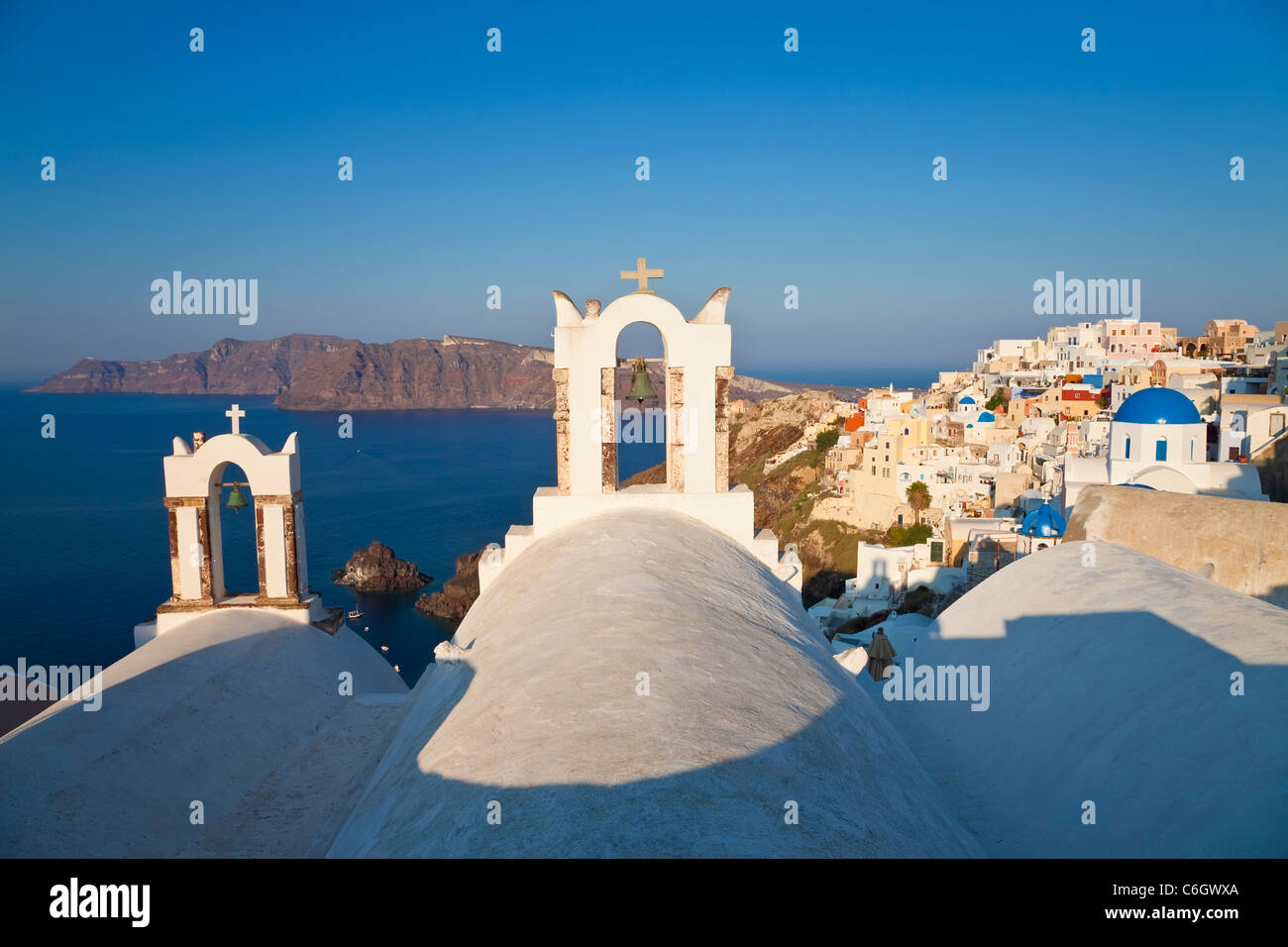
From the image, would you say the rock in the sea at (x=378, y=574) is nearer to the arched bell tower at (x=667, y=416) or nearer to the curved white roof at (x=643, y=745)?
the arched bell tower at (x=667, y=416)

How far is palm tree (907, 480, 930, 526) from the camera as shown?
47469mm

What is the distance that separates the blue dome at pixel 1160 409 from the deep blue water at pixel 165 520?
30118 millimetres

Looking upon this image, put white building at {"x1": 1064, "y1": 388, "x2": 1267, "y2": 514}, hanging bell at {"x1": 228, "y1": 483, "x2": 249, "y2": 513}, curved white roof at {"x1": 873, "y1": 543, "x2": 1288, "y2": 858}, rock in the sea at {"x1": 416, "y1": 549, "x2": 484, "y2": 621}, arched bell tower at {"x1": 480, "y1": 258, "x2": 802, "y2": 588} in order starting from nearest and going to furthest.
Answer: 1. curved white roof at {"x1": 873, "y1": 543, "x2": 1288, "y2": 858}
2. arched bell tower at {"x1": 480, "y1": 258, "x2": 802, "y2": 588}
3. hanging bell at {"x1": 228, "y1": 483, "x2": 249, "y2": 513}
4. white building at {"x1": 1064, "y1": 388, "x2": 1267, "y2": 514}
5. rock in the sea at {"x1": 416, "y1": 549, "x2": 484, "y2": 621}

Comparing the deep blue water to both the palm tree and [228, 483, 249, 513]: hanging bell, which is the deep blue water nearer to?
the palm tree

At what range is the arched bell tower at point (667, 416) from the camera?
8.35 meters

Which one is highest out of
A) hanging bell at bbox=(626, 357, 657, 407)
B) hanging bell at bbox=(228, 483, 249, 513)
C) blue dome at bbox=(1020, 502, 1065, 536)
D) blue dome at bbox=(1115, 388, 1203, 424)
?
hanging bell at bbox=(626, 357, 657, 407)

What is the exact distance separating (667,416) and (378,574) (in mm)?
45843

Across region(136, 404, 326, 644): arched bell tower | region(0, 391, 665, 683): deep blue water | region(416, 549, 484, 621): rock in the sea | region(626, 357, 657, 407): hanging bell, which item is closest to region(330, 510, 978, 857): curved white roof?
region(626, 357, 657, 407): hanging bell

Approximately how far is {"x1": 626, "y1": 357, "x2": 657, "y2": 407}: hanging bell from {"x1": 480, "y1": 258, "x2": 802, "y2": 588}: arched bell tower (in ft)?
1.70

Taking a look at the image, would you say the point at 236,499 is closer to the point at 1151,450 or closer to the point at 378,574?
the point at 1151,450

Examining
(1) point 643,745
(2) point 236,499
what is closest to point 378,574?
(2) point 236,499

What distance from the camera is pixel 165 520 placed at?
223ft

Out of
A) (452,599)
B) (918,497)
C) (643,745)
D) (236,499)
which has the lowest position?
(452,599)

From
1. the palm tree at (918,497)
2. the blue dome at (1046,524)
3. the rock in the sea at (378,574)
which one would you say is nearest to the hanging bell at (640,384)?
the blue dome at (1046,524)
